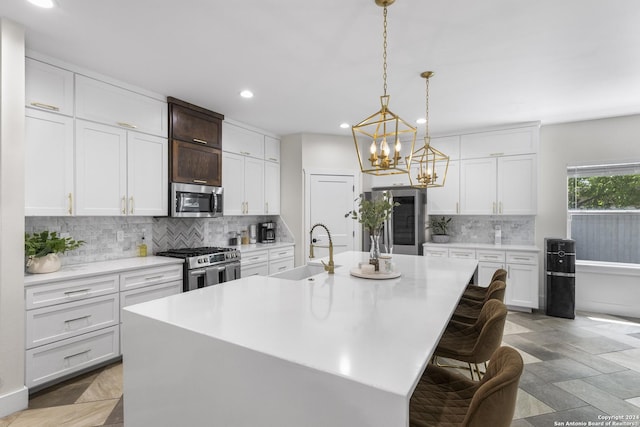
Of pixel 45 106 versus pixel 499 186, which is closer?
pixel 45 106

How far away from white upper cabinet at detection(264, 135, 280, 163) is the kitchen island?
3.43m

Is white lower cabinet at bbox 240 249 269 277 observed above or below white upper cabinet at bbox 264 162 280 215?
below

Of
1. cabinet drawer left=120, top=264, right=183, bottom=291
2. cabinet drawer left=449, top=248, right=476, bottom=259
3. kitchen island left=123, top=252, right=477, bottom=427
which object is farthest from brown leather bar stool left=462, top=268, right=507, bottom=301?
cabinet drawer left=120, top=264, right=183, bottom=291

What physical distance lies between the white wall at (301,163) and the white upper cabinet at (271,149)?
0.09m

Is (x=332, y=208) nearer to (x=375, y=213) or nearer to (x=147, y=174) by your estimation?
(x=147, y=174)

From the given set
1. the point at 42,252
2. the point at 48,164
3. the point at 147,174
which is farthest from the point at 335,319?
the point at 147,174

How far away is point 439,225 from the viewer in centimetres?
538

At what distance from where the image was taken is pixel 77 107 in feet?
9.23

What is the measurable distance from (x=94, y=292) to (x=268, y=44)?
2.46 metres

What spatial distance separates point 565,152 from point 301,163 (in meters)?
3.84

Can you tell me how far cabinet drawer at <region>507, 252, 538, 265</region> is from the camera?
4.35 meters

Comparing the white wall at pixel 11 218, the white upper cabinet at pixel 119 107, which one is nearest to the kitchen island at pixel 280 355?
the white wall at pixel 11 218

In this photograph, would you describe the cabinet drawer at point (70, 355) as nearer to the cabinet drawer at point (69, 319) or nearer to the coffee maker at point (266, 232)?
the cabinet drawer at point (69, 319)

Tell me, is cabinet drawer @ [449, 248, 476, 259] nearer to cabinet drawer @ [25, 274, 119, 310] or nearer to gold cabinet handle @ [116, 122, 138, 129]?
cabinet drawer @ [25, 274, 119, 310]
